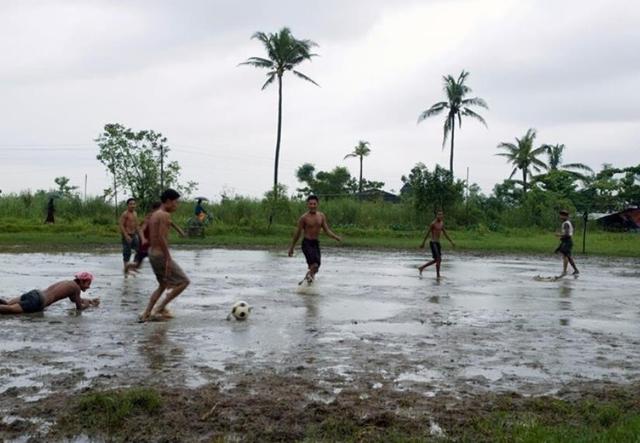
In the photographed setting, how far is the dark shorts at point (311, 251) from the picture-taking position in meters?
14.5

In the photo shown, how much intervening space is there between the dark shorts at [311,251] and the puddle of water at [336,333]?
0.57 meters

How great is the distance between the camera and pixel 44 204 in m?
44.4

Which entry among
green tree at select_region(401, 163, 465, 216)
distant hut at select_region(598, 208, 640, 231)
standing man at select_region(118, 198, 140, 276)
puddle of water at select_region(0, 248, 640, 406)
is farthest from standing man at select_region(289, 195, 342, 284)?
distant hut at select_region(598, 208, 640, 231)

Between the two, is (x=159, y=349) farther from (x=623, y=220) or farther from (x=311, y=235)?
(x=623, y=220)

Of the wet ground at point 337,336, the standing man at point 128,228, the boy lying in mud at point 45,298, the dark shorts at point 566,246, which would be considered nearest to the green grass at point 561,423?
the wet ground at point 337,336

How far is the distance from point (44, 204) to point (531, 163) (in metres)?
40.8

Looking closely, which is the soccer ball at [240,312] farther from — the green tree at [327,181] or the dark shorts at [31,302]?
the green tree at [327,181]

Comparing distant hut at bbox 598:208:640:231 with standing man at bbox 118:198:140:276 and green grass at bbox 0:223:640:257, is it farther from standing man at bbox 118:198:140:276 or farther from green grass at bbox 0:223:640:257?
standing man at bbox 118:198:140:276

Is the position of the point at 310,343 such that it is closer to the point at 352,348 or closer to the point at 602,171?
the point at 352,348

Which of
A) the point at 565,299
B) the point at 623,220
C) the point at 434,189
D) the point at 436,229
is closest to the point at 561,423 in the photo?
the point at 565,299

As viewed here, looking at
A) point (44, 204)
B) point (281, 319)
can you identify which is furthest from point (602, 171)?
point (281, 319)

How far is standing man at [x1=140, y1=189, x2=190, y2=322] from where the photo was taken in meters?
10.3

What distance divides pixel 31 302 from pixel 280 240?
23.7 m

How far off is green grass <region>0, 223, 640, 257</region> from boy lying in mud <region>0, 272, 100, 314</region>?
1637 centimetres
